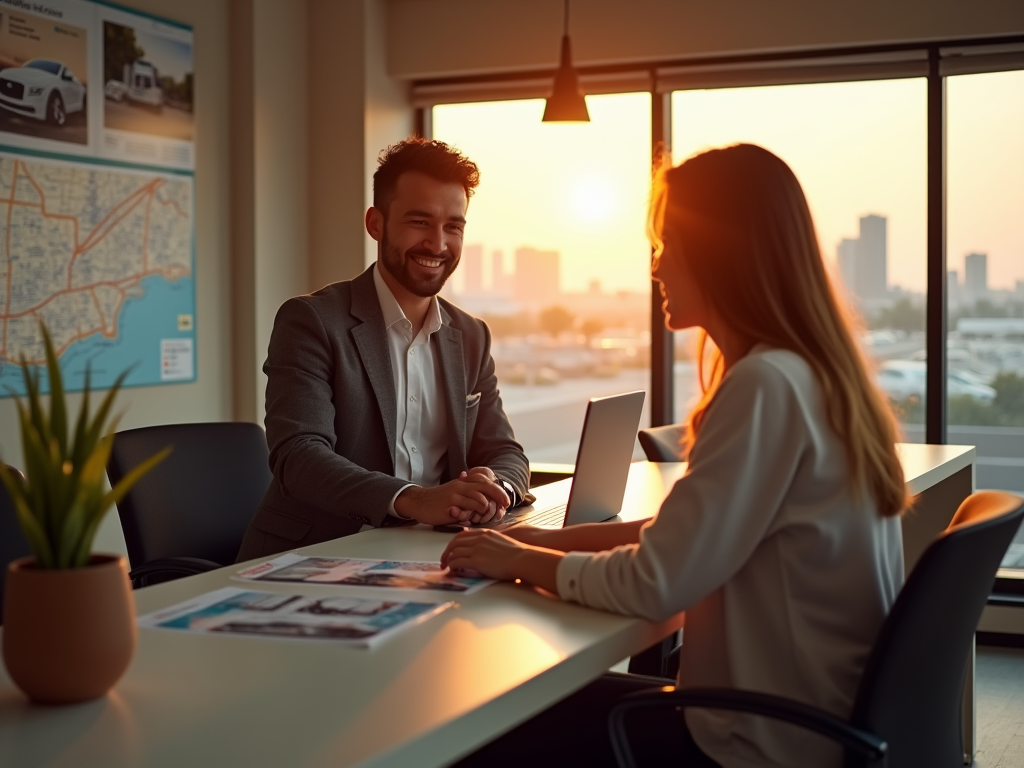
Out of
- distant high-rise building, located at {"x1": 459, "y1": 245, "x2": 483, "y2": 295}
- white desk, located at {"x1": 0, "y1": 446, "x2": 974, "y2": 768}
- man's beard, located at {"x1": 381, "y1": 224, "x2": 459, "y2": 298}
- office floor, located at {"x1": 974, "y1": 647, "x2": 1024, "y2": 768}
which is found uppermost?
distant high-rise building, located at {"x1": 459, "y1": 245, "x2": 483, "y2": 295}

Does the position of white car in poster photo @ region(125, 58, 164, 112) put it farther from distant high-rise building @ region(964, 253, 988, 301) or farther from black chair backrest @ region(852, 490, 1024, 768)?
black chair backrest @ region(852, 490, 1024, 768)

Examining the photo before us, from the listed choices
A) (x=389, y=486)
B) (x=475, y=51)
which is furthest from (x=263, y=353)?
(x=389, y=486)

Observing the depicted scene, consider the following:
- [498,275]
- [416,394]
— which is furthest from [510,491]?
[498,275]

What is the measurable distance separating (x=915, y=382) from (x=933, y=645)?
11.3 feet

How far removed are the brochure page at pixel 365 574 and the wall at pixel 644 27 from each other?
135 inches

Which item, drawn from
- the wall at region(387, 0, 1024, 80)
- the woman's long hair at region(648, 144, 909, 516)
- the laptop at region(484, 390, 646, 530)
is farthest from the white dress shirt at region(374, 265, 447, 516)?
the wall at region(387, 0, 1024, 80)

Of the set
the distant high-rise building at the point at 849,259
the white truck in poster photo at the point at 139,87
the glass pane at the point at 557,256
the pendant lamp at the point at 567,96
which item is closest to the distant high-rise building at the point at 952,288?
the distant high-rise building at the point at 849,259

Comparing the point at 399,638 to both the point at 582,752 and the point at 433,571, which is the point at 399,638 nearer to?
the point at 433,571

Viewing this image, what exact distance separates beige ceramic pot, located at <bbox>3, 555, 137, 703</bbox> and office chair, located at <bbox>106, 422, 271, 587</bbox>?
1.10 metres

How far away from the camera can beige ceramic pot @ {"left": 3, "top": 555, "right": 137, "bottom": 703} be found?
111 cm

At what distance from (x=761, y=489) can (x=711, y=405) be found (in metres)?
0.13

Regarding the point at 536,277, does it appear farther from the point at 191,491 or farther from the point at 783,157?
the point at 191,491

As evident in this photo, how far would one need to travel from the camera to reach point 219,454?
2.68m

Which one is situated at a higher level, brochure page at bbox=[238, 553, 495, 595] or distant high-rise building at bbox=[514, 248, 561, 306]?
distant high-rise building at bbox=[514, 248, 561, 306]
